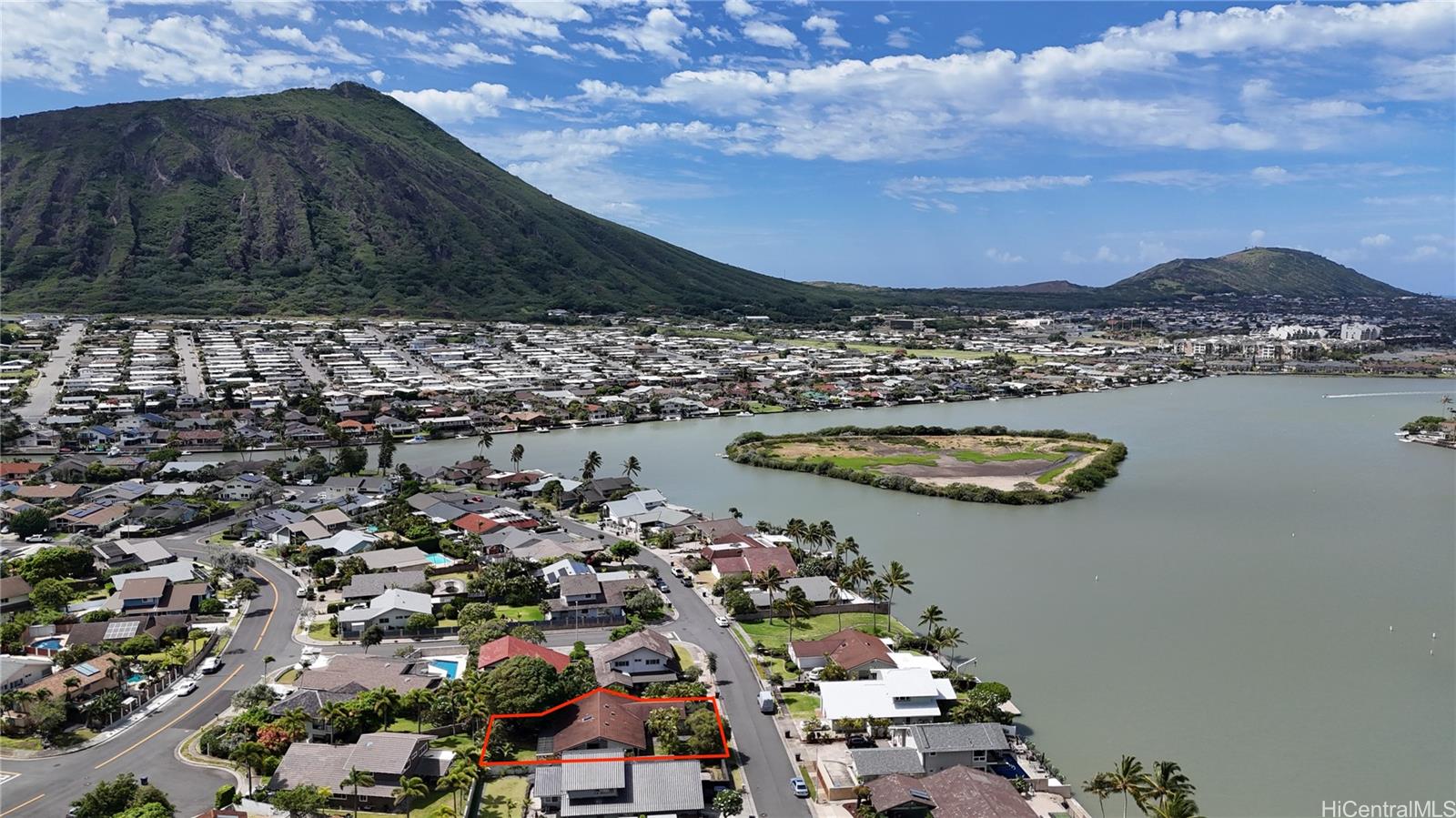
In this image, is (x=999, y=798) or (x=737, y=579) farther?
(x=737, y=579)

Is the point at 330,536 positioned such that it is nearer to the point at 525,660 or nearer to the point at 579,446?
the point at 525,660

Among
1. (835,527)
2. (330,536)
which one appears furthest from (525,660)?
(835,527)

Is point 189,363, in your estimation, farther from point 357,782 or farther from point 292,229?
point 357,782

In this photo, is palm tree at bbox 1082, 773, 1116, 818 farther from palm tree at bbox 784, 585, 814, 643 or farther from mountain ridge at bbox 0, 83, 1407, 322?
mountain ridge at bbox 0, 83, 1407, 322

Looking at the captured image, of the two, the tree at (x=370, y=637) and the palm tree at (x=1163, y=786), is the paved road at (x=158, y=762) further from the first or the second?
the palm tree at (x=1163, y=786)

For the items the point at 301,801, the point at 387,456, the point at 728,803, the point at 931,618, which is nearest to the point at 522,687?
the point at 301,801

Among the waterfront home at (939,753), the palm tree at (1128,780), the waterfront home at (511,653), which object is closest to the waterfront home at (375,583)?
the waterfront home at (511,653)
